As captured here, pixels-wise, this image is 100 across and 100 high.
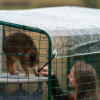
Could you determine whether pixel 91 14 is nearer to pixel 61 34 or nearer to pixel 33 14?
pixel 33 14

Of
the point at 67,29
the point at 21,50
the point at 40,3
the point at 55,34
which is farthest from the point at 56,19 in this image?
the point at 40,3

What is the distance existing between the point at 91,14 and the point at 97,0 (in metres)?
2.32

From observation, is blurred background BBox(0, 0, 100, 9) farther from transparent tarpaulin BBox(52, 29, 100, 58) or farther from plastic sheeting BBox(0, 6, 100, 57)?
transparent tarpaulin BBox(52, 29, 100, 58)

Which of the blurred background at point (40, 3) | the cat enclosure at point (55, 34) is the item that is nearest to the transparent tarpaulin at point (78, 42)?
the cat enclosure at point (55, 34)

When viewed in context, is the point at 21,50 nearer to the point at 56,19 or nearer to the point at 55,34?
the point at 56,19

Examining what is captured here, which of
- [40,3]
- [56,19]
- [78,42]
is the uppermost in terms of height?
[40,3]

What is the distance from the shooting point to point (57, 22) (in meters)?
3.61

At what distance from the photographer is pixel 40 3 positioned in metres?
6.49

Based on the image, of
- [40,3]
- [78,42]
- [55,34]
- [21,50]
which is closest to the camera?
[55,34]

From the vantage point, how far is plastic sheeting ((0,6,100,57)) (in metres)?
3.23

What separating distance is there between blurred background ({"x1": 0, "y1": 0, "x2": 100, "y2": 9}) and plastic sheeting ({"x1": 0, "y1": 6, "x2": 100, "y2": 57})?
89.5 inches

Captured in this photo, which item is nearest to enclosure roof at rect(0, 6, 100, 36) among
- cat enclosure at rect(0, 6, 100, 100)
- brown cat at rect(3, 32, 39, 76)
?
cat enclosure at rect(0, 6, 100, 100)

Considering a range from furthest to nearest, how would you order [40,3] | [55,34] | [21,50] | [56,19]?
1. [40,3]
2. [21,50]
3. [56,19]
4. [55,34]

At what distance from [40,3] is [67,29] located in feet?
10.5
